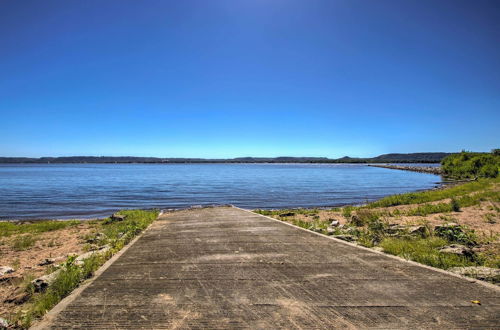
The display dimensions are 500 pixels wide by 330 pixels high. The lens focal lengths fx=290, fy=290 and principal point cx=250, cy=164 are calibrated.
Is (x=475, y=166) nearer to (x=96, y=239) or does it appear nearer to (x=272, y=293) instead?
(x=96, y=239)

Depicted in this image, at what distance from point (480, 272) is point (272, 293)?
396 cm

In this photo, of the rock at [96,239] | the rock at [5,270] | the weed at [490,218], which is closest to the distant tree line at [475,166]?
the weed at [490,218]

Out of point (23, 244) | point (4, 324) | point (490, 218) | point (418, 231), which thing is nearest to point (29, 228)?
point (23, 244)

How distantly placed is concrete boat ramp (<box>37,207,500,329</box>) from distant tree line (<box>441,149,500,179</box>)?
38764 mm

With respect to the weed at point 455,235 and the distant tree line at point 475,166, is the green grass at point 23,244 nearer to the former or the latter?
the weed at point 455,235

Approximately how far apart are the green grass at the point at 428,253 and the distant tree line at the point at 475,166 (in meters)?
35.6

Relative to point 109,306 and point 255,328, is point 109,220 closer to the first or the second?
point 109,306

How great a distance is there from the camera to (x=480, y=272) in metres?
5.32

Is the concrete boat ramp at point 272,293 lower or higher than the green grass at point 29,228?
higher

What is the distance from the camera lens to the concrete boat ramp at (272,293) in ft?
12.2

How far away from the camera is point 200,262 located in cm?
604

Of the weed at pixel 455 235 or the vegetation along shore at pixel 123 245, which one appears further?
the weed at pixel 455 235

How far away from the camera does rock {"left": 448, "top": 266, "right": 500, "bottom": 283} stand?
508 centimetres

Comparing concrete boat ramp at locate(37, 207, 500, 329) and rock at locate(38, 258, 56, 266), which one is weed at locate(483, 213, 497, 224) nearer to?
concrete boat ramp at locate(37, 207, 500, 329)
